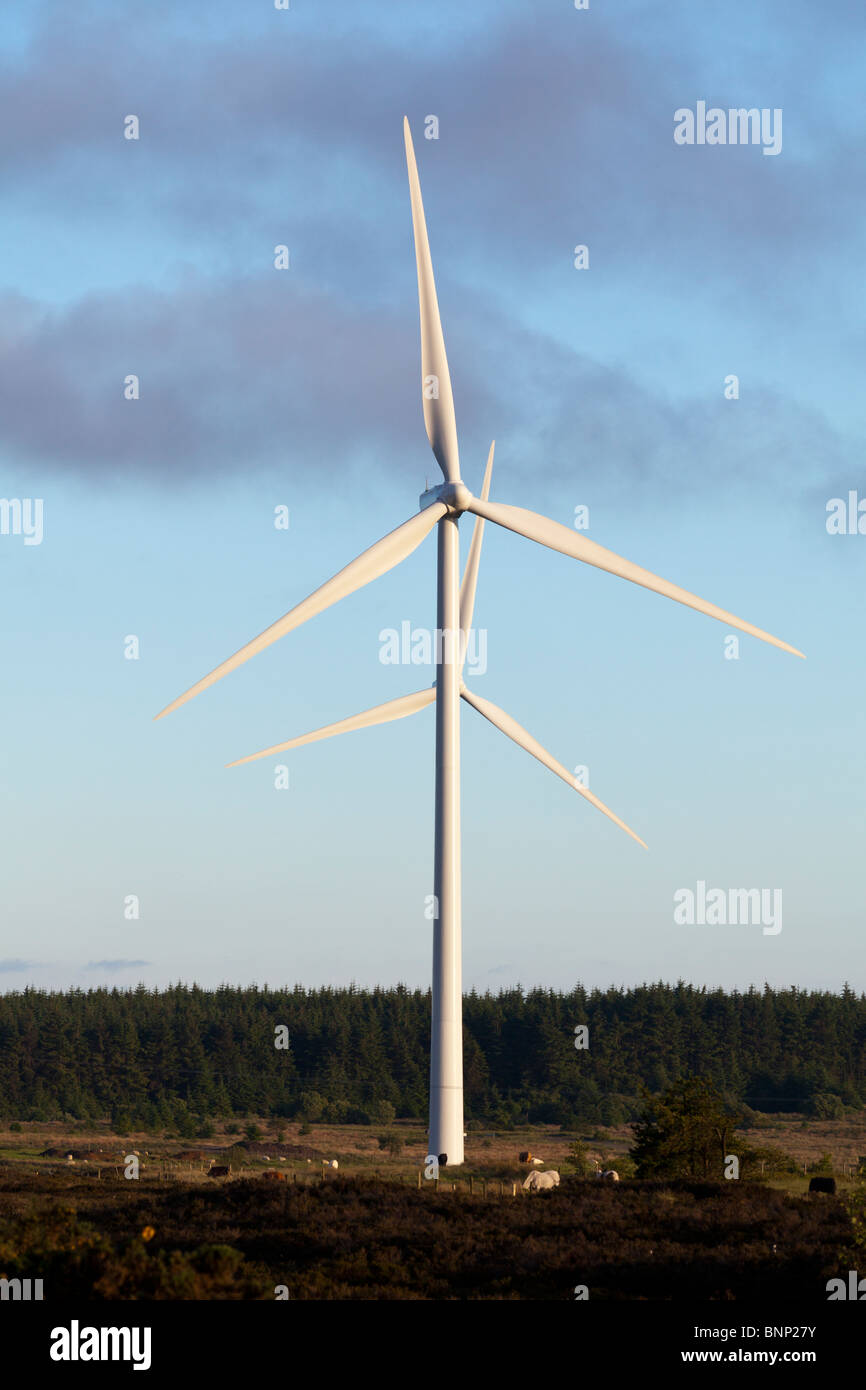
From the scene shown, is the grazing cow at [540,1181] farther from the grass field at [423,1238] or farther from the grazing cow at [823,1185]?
the grazing cow at [823,1185]

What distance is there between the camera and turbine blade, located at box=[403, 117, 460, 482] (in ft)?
179

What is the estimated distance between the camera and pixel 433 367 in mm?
56688

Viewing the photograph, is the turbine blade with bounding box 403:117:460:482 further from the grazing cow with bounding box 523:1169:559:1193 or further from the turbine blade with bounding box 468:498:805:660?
the grazing cow with bounding box 523:1169:559:1193

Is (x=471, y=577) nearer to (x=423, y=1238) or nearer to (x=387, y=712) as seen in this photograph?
(x=387, y=712)

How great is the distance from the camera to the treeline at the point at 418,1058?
155 m

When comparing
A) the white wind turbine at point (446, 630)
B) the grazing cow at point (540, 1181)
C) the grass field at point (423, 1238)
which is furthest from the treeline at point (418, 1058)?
the white wind turbine at point (446, 630)

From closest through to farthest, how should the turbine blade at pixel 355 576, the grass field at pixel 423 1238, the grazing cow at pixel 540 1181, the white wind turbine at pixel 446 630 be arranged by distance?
1. the grass field at pixel 423 1238
2. the turbine blade at pixel 355 576
3. the white wind turbine at pixel 446 630
4. the grazing cow at pixel 540 1181

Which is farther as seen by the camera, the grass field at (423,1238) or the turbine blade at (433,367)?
the turbine blade at (433,367)

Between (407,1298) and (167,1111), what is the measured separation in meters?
113

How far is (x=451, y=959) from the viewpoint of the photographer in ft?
178

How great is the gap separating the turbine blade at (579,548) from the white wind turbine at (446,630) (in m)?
0.04

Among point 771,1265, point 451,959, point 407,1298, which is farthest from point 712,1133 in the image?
point 407,1298

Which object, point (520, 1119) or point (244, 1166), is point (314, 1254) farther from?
point (520, 1119)

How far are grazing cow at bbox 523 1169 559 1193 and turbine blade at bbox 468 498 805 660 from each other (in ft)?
80.0
